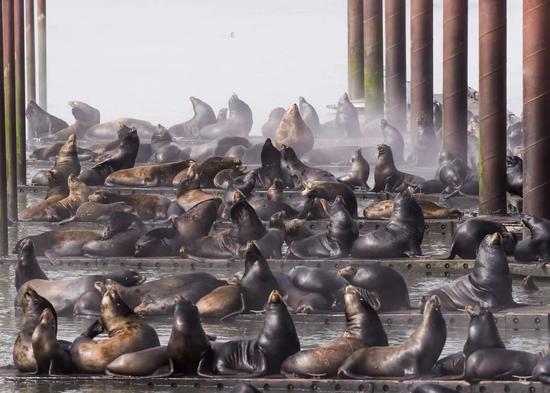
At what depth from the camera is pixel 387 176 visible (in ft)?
57.9

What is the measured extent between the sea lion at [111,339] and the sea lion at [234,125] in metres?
14.5

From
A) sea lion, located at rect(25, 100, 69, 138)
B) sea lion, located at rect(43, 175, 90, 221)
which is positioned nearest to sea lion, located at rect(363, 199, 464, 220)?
Answer: sea lion, located at rect(43, 175, 90, 221)

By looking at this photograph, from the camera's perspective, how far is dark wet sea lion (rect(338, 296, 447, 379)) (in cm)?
934

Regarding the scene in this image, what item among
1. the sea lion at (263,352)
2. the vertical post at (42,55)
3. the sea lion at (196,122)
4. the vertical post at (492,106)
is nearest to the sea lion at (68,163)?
the vertical post at (492,106)

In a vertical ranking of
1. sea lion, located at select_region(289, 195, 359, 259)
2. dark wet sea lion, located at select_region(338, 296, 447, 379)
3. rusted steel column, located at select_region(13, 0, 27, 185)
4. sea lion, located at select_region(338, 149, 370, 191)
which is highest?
rusted steel column, located at select_region(13, 0, 27, 185)

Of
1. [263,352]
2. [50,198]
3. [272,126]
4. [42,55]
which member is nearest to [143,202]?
[50,198]

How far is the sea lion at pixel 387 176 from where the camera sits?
1755cm

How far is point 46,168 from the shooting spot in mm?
21219

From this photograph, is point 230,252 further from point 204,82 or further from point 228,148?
point 204,82

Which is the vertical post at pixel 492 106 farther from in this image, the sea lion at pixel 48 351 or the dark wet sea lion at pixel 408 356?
the sea lion at pixel 48 351

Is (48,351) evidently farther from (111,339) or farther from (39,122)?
(39,122)

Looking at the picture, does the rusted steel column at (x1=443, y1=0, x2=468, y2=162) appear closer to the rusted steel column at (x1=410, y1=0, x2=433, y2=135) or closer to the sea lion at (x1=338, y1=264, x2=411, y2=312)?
the rusted steel column at (x1=410, y1=0, x2=433, y2=135)

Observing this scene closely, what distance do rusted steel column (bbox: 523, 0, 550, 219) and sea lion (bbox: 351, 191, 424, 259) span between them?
101cm

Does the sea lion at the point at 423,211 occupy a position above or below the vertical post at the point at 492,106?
below
